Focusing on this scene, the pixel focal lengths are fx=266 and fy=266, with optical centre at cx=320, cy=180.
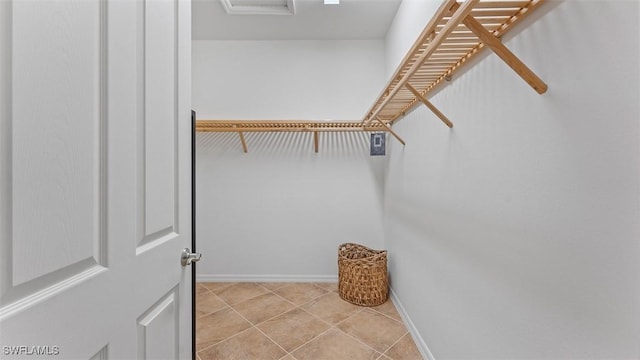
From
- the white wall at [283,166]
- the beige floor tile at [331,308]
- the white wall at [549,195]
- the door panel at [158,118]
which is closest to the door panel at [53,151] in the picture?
the door panel at [158,118]

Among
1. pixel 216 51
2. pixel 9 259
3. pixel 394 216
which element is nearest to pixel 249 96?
pixel 216 51

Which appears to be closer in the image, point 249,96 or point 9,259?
point 9,259

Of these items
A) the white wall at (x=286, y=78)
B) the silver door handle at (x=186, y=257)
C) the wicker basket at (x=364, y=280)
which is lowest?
the wicker basket at (x=364, y=280)

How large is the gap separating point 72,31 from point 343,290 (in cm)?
247

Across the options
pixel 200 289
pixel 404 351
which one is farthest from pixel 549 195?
pixel 200 289

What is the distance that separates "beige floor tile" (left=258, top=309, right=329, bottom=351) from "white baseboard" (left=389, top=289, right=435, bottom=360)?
2.01ft

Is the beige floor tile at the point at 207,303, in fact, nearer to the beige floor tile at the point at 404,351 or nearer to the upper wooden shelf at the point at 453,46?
the beige floor tile at the point at 404,351

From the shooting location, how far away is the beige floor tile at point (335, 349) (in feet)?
5.66

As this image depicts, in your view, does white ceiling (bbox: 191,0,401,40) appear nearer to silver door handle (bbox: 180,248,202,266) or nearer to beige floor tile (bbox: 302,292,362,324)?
silver door handle (bbox: 180,248,202,266)

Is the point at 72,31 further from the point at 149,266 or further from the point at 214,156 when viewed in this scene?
the point at 214,156

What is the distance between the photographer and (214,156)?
2928mm

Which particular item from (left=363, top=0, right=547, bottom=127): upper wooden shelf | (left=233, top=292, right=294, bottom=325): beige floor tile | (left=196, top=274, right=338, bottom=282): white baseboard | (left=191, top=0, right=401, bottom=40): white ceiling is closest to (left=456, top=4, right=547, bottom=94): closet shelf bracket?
(left=363, top=0, right=547, bottom=127): upper wooden shelf

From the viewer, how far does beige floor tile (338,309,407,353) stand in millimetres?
1864

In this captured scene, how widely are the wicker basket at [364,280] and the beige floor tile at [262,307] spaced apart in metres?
0.54
